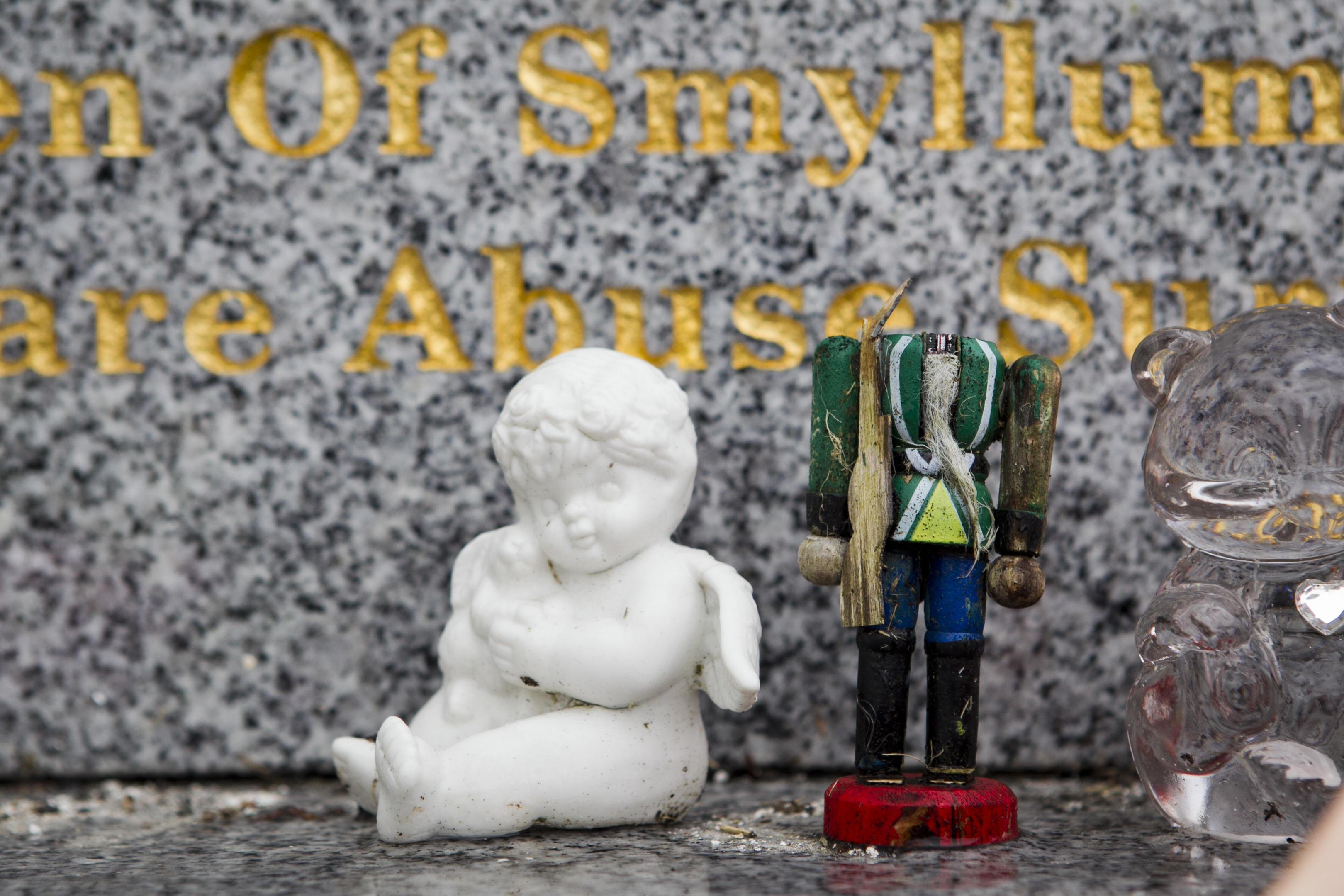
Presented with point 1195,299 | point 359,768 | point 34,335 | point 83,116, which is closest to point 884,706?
point 359,768

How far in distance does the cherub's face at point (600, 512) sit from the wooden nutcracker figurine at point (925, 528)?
24 cm

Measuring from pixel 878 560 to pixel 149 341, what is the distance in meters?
1.40

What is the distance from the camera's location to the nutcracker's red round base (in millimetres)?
1578

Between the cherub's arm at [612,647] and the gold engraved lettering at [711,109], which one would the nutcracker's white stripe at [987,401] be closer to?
the cherub's arm at [612,647]

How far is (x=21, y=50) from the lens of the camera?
2.14m

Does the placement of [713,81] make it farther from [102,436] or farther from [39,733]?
[39,733]

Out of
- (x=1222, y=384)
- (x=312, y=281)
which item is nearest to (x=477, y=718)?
(x=312, y=281)

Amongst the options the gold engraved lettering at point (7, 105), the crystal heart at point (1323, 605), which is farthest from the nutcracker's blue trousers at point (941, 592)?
the gold engraved lettering at point (7, 105)

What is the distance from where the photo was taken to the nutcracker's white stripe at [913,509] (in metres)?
1.62

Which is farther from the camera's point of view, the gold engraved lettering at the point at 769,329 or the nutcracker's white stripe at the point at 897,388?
the gold engraved lettering at the point at 769,329

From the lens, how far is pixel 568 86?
218 centimetres

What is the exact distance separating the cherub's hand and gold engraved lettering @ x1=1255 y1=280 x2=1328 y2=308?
145 cm

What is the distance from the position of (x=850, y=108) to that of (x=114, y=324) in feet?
4.63

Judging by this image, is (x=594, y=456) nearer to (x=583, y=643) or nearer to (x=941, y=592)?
(x=583, y=643)
